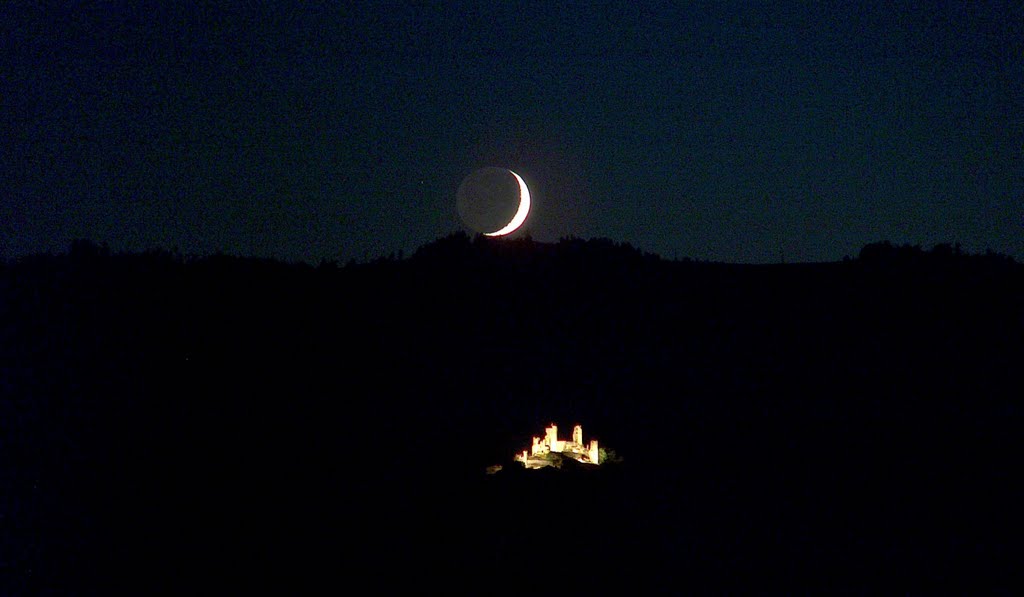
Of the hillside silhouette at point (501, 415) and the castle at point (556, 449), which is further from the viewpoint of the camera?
the castle at point (556, 449)

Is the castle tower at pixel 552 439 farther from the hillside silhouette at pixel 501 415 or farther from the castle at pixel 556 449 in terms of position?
the hillside silhouette at pixel 501 415

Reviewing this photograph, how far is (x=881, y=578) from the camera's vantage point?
973 centimetres

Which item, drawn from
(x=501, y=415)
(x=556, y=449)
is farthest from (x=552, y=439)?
(x=501, y=415)

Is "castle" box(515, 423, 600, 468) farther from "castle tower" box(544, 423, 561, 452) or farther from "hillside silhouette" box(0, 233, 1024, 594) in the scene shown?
"hillside silhouette" box(0, 233, 1024, 594)

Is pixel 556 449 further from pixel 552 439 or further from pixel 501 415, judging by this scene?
pixel 501 415

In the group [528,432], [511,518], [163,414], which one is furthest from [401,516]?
[163,414]

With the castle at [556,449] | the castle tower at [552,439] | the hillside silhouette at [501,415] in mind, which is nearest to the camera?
the hillside silhouette at [501,415]

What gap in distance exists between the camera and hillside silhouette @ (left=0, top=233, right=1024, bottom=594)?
999cm

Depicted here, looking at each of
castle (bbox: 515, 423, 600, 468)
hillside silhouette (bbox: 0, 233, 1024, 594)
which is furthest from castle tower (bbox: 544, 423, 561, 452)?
hillside silhouette (bbox: 0, 233, 1024, 594)

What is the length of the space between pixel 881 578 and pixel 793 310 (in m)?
6.72

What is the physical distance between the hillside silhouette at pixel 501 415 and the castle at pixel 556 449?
47 cm

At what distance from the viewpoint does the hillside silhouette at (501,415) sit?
9992 mm

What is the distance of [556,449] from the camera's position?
36.9 ft

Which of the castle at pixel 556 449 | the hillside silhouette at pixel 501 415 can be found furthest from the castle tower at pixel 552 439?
the hillside silhouette at pixel 501 415
